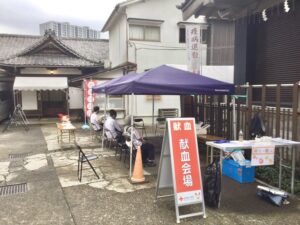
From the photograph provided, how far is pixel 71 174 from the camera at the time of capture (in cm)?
616

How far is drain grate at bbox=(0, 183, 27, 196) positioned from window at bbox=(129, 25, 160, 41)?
10810 mm

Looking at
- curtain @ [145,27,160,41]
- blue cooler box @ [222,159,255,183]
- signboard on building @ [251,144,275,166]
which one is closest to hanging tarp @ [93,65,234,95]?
blue cooler box @ [222,159,255,183]

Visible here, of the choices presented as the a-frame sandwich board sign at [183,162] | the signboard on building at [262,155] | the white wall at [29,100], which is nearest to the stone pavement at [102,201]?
the a-frame sandwich board sign at [183,162]

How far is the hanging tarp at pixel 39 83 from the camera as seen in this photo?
49.4ft

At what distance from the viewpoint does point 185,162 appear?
4.18 m

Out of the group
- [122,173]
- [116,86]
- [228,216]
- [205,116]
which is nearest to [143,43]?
[205,116]

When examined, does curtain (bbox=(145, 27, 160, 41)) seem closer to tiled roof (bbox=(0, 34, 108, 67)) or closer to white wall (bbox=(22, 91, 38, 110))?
tiled roof (bbox=(0, 34, 108, 67))

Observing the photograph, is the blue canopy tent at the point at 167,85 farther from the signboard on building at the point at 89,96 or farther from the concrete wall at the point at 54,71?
the concrete wall at the point at 54,71

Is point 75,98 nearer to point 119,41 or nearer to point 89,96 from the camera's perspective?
point 119,41

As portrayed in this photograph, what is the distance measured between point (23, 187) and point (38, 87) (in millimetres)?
10936

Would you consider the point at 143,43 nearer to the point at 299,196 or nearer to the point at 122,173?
the point at 122,173

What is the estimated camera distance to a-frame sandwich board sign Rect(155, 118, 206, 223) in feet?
13.3

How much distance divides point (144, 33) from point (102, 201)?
11.9 meters

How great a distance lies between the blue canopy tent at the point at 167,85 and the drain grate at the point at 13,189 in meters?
2.77
